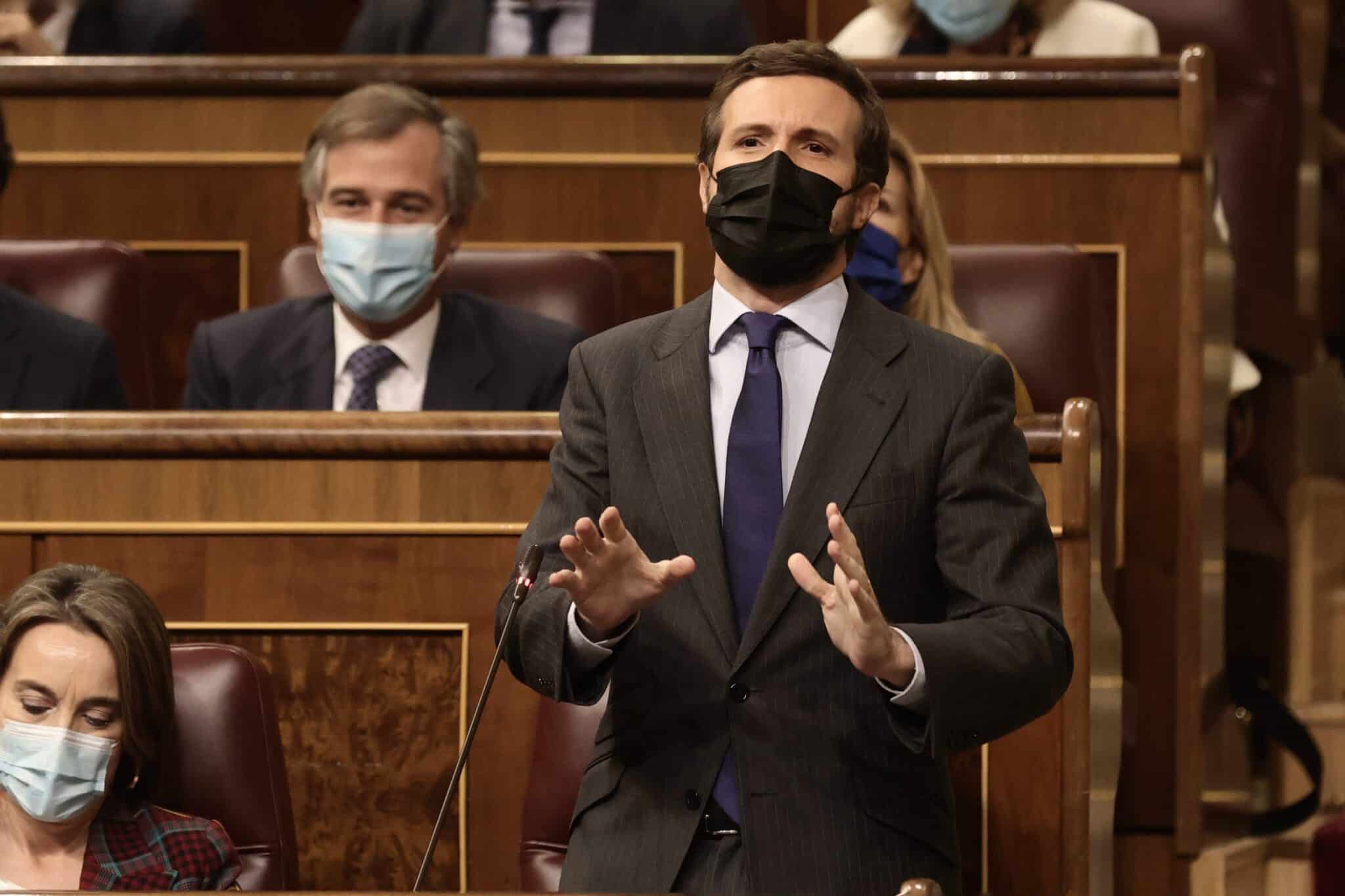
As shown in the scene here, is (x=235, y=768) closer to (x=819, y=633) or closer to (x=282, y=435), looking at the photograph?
(x=282, y=435)

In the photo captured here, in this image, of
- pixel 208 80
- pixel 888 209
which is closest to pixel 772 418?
pixel 888 209

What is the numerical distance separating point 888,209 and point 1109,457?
0.23 m

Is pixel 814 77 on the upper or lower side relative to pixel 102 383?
upper

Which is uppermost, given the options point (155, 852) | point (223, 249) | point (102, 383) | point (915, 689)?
point (223, 249)

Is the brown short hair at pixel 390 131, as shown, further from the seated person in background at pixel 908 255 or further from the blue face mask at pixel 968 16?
the blue face mask at pixel 968 16

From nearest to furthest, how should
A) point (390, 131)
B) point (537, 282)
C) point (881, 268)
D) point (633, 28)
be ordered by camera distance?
point (881, 268) → point (390, 131) → point (537, 282) → point (633, 28)

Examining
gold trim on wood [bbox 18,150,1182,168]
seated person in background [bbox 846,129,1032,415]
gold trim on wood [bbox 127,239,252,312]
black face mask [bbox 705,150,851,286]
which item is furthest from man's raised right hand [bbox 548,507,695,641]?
gold trim on wood [bbox 127,239,252,312]

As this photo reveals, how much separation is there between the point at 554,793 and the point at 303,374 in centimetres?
51

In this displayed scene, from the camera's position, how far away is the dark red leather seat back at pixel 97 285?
1572mm

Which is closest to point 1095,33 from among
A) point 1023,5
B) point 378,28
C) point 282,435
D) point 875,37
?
point 1023,5

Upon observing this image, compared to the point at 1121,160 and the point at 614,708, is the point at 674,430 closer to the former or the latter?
the point at 614,708

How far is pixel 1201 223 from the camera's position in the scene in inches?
58.8

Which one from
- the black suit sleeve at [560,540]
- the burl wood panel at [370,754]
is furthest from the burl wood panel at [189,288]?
the black suit sleeve at [560,540]

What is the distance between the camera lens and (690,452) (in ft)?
2.67
